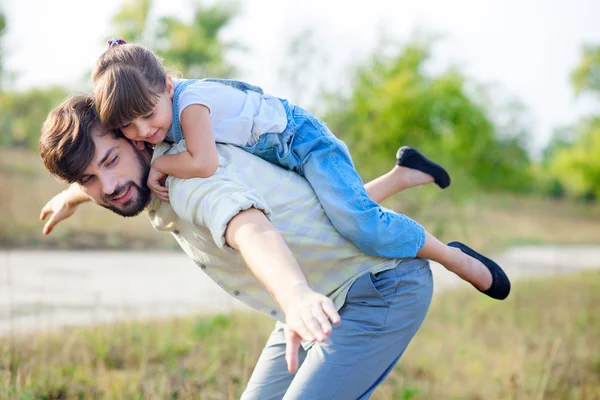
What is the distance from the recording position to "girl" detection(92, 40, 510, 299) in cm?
245

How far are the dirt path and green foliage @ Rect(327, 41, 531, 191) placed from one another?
2190mm

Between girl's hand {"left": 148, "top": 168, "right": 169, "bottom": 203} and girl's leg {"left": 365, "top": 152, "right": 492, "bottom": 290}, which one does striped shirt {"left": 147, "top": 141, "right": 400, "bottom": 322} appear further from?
girl's leg {"left": 365, "top": 152, "right": 492, "bottom": 290}

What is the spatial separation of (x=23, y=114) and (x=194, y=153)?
66.1ft

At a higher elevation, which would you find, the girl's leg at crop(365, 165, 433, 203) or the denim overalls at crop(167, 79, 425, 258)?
the girl's leg at crop(365, 165, 433, 203)

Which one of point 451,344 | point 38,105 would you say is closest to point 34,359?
point 451,344

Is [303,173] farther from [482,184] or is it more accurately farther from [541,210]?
[541,210]

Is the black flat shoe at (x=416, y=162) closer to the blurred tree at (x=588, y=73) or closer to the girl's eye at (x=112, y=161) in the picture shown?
the girl's eye at (x=112, y=161)

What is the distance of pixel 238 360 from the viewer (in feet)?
16.4

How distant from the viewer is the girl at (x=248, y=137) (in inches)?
96.3

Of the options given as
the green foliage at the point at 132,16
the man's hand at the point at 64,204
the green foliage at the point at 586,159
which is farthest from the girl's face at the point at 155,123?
the green foliage at the point at 586,159

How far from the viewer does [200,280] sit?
394 inches

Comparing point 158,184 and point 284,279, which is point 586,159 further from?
point 284,279

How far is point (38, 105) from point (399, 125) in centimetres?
1310

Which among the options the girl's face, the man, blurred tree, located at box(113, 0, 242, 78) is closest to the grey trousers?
the man
